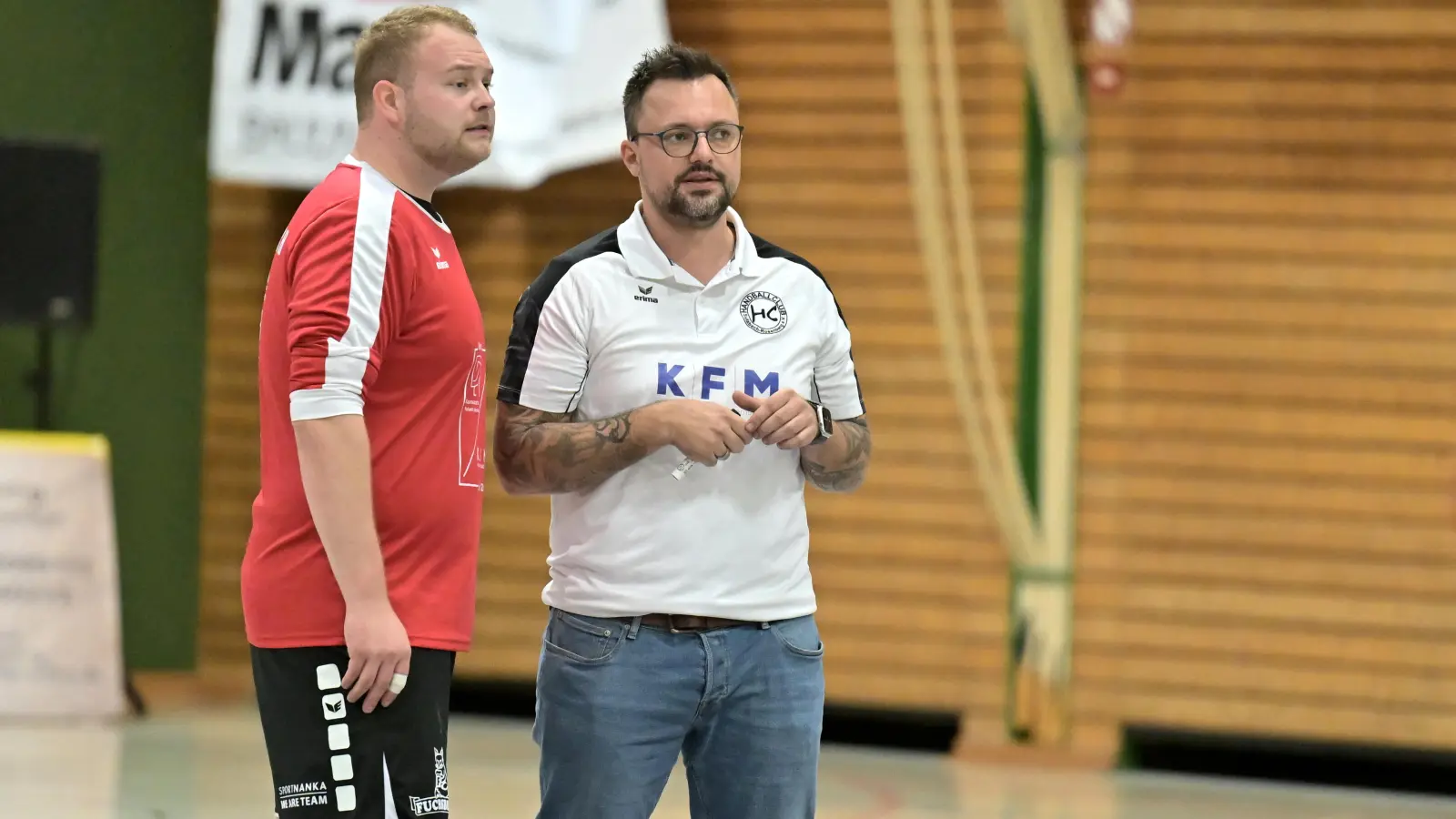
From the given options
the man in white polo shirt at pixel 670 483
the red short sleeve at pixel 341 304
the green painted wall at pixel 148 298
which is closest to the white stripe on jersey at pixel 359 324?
the red short sleeve at pixel 341 304

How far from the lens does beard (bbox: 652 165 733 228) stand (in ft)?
8.75

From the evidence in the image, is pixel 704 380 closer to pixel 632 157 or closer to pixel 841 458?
pixel 841 458

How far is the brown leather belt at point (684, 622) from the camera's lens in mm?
2648

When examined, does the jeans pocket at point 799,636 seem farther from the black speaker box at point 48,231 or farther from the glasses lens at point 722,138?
the black speaker box at point 48,231

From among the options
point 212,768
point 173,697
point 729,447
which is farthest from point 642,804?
point 173,697

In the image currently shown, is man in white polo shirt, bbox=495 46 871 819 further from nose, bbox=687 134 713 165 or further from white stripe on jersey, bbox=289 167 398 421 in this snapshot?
white stripe on jersey, bbox=289 167 398 421

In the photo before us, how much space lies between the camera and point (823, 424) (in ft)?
8.96

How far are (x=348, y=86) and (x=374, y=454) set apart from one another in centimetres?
445

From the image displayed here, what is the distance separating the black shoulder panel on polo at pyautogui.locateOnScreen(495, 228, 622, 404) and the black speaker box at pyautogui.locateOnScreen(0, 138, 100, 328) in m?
4.27

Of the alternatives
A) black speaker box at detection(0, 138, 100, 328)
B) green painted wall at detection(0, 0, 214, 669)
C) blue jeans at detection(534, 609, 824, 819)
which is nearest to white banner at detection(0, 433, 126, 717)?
black speaker box at detection(0, 138, 100, 328)

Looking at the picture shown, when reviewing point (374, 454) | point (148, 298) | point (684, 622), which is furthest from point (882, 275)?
point (374, 454)

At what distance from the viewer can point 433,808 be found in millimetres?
2414

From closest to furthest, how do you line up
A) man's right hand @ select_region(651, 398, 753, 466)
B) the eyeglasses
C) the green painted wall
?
man's right hand @ select_region(651, 398, 753, 466)
the eyeglasses
the green painted wall

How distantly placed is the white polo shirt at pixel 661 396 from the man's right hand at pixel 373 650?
0.39 meters
